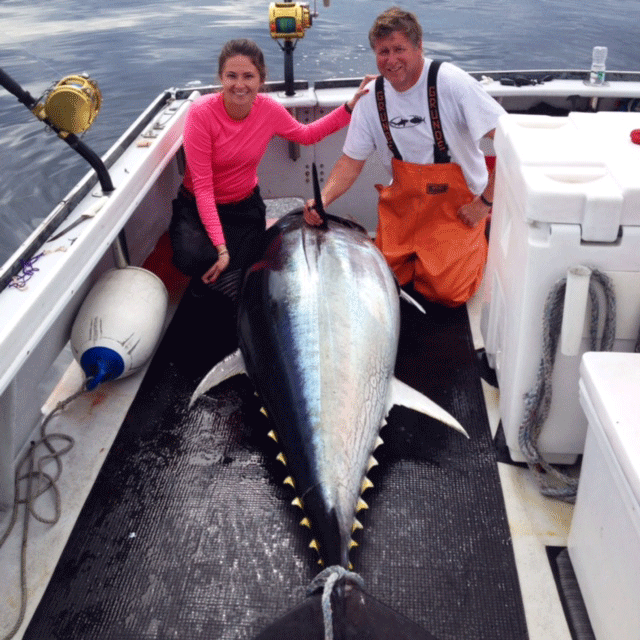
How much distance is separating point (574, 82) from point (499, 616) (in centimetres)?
349

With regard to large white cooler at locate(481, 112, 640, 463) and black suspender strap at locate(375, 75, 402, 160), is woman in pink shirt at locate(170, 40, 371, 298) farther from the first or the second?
large white cooler at locate(481, 112, 640, 463)

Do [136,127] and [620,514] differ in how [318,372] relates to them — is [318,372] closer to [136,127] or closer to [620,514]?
[620,514]

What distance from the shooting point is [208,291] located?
11.0 feet

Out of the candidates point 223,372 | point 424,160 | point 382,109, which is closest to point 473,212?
point 424,160

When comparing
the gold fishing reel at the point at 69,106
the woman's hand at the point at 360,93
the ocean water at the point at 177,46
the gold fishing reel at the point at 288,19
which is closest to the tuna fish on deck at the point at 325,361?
the woman's hand at the point at 360,93

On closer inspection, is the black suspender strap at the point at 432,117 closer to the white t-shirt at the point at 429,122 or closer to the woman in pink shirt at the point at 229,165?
the white t-shirt at the point at 429,122

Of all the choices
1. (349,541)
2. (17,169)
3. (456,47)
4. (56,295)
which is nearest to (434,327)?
(349,541)

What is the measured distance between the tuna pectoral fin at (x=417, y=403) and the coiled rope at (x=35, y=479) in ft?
3.95

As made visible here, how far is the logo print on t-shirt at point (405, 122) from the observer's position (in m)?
3.03

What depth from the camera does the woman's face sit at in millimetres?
2934

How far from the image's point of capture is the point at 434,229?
3.20 m

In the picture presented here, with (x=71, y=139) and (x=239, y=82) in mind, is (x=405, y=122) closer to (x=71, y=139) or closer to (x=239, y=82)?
(x=239, y=82)

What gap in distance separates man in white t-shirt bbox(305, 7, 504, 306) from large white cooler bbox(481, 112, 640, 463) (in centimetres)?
65

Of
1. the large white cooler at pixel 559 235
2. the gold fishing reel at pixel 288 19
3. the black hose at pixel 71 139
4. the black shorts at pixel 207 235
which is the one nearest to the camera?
the large white cooler at pixel 559 235
